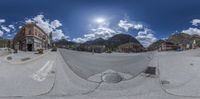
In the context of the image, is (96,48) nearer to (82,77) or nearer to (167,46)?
(82,77)

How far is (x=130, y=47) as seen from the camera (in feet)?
5.04

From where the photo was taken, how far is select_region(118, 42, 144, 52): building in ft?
4.89

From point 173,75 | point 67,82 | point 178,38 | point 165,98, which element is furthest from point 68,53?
point 173,75

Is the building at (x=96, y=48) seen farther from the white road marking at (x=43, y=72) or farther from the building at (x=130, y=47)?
the white road marking at (x=43, y=72)

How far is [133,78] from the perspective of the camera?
5.57ft

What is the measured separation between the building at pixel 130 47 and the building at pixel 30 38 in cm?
57

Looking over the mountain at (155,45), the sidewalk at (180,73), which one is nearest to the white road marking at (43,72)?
the mountain at (155,45)

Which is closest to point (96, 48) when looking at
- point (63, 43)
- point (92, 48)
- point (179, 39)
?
point (92, 48)

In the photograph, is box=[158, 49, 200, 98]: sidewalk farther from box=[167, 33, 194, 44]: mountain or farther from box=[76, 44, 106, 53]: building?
box=[76, 44, 106, 53]: building

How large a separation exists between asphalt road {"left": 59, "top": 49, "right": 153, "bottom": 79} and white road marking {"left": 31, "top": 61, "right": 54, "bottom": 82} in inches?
12.1

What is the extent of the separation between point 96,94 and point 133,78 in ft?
1.21

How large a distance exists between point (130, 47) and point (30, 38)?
0.76 metres

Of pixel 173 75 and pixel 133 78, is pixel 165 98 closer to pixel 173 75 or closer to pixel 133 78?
pixel 173 75

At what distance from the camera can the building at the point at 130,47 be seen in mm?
1489
